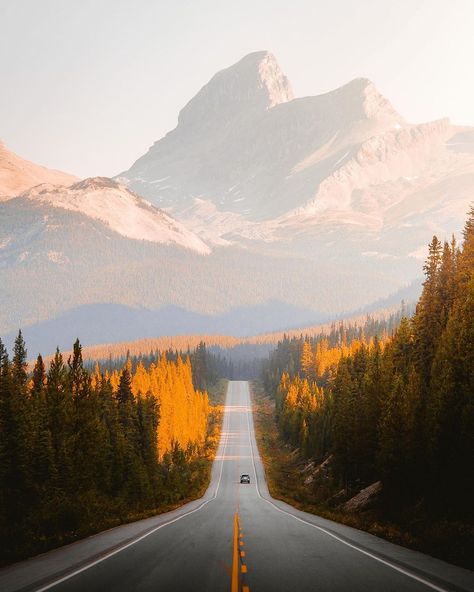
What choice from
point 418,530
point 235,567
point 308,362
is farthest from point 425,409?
point 308,362

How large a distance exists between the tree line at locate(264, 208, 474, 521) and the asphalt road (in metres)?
7.35

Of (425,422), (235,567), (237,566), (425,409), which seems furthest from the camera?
(425,409)

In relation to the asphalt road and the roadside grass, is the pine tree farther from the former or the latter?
the asphalt road

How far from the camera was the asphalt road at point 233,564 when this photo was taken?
1612 centimetres

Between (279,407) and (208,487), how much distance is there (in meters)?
74.7

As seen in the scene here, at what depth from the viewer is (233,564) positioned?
742 inches

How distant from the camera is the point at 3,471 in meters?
45.9

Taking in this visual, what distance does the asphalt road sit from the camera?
52.9 feet

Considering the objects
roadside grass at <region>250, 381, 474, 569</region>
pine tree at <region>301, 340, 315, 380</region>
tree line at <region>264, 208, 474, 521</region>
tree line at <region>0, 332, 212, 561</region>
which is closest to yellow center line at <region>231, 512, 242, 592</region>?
roadside grass at <region>250, 381, 474, 569</region>

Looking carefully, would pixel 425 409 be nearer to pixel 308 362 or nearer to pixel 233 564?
pixel 233 564

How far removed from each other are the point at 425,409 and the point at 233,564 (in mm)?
26675

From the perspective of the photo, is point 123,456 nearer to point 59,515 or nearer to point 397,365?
point 397,365

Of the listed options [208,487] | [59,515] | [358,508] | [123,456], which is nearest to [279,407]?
[208,487]

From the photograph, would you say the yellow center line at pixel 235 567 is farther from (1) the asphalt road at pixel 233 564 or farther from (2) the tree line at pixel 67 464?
(2) the tree line at pixel 67 464
